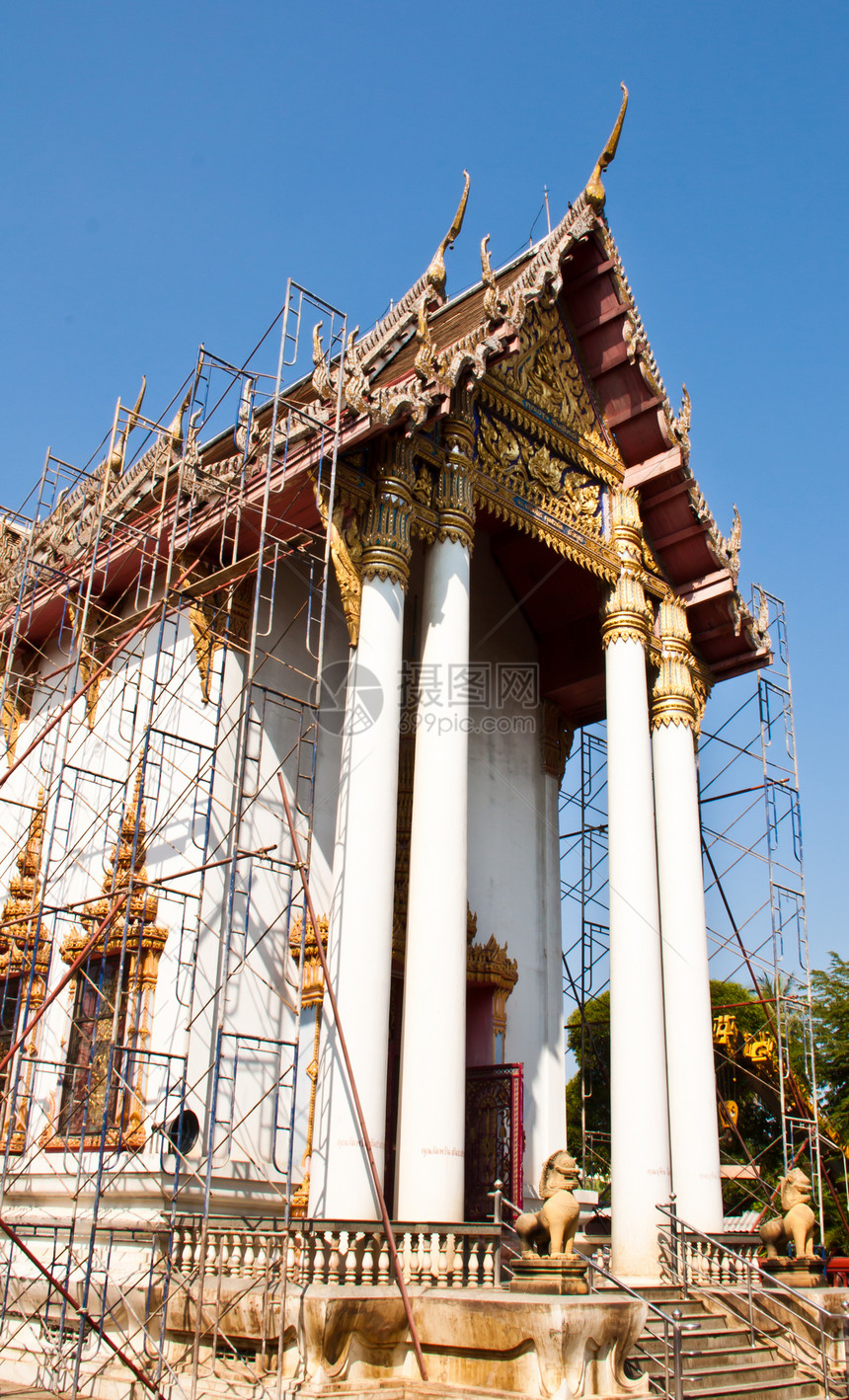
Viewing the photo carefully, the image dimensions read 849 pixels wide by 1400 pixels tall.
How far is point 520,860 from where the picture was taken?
13.0 meters

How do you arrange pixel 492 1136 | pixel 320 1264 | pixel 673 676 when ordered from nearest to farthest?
1. pixel 320 1264
2. pixel 492 1136
3. pixel 673 676

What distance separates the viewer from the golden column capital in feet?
42.1

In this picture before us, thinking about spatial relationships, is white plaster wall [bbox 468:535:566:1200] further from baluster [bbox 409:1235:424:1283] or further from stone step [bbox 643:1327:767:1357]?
baluster [bbox 409:1235:424:1283]

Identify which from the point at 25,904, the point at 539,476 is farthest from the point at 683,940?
the point at 25,904

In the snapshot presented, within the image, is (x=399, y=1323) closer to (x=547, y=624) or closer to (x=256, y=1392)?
(x=256, y=1392)

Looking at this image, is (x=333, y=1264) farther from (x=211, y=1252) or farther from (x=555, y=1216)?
(x=555, y=1216)

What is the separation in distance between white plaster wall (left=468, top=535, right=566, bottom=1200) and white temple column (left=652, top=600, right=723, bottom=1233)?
1357 millimetres

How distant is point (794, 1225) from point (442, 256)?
28.9 feet

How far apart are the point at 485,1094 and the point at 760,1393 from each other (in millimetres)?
3864

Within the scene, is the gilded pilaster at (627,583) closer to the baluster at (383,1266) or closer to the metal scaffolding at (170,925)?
the metal scaffolding at (170,925)

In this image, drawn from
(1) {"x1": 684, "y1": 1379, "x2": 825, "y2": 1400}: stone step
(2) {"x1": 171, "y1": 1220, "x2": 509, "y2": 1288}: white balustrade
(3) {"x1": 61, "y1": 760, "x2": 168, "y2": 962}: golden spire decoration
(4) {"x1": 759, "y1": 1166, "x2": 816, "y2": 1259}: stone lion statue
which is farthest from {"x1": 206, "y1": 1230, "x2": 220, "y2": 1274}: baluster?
(4) {"x1": 759, "y1": 1166, "x2": 816, "y2": 1259}: stone lion statue

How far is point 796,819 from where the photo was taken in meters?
14.9

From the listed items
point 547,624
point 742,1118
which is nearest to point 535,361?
point 547,624

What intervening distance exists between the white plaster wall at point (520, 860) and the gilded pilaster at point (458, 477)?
3.27 m
